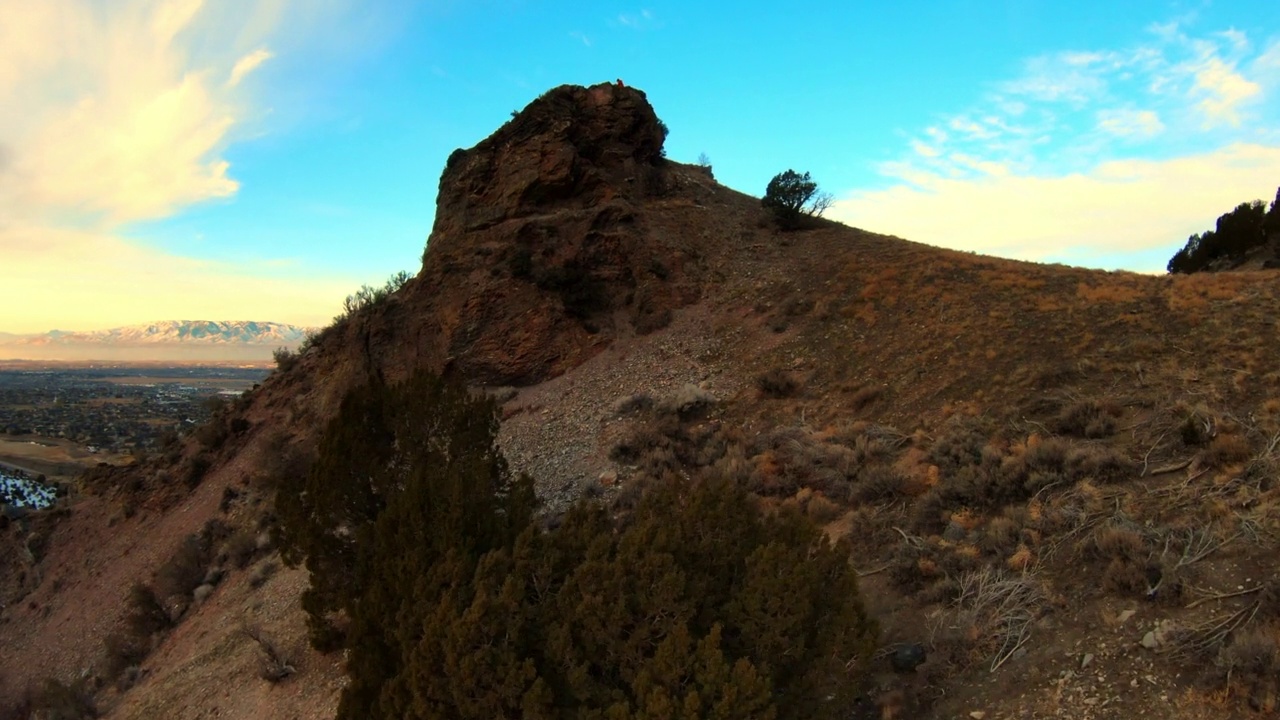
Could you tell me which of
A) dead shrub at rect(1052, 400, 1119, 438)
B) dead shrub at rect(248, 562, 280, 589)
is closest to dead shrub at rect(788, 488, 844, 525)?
dead shrub at rect(1052, 400, 1119, 438)

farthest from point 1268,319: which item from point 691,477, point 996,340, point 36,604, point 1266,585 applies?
point 36,604

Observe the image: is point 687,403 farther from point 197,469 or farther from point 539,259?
point 197,469

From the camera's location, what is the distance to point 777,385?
Answer: 16.7 m

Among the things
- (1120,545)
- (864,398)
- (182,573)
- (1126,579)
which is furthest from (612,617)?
(182,573)

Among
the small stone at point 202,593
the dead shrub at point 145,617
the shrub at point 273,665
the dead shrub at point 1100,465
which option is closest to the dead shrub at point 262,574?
the small stone at point 202,593

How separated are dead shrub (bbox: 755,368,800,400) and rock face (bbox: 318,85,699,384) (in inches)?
219

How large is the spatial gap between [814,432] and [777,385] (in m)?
2.66

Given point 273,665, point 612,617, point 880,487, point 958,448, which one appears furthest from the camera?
point 958,448

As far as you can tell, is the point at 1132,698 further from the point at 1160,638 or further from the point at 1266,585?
the point at 1266,585

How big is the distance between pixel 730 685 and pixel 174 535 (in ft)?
71.0

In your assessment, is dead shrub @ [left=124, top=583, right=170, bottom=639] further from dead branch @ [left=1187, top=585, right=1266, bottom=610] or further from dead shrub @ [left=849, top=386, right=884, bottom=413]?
dead branch @ [left=1187, top=585, right=1266, bottom=610]

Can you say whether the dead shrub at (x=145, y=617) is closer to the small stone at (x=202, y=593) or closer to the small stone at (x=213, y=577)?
the small stone at (x=202, y=593)

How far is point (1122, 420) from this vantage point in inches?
419

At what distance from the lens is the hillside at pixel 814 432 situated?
6699 mm
